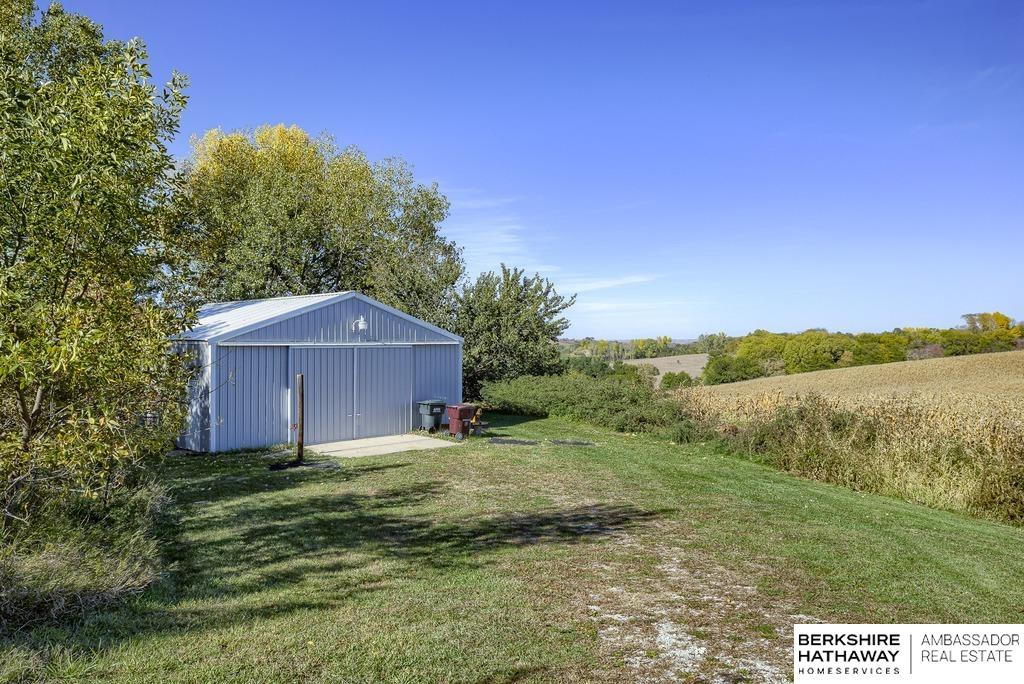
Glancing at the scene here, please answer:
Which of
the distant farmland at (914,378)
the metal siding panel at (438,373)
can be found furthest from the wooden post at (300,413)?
the distant farmland at (914,378)

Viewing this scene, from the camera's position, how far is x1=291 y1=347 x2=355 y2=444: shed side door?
1517 cm

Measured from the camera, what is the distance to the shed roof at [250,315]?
46.2ft

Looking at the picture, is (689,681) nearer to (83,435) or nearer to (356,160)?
(83,435)

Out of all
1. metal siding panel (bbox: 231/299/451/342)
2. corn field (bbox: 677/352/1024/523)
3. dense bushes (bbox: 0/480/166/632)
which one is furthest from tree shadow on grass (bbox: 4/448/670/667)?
corn field (bbox: 677/352/1024/523)

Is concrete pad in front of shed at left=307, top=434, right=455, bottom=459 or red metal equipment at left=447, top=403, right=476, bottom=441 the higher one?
red metal equipment at left=447, top=403, right=476, bottom=441

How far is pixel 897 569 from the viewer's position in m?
6.99

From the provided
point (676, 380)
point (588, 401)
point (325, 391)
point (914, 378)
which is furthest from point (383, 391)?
point (914, 378)

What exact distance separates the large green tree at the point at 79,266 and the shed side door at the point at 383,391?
32.0ft

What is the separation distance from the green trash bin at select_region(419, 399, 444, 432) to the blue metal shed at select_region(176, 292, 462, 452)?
54cm

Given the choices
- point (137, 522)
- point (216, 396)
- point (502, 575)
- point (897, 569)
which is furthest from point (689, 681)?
point (216, 396)

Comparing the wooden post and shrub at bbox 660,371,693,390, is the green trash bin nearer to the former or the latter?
the wooden post

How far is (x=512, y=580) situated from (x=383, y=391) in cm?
Result: 1092

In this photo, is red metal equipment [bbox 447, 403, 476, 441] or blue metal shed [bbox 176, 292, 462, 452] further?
red metal equipment [bbox 447, 403, 476, 441]

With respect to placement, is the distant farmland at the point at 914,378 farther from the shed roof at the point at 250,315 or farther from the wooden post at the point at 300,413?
the wooden post at the point at 300,413
